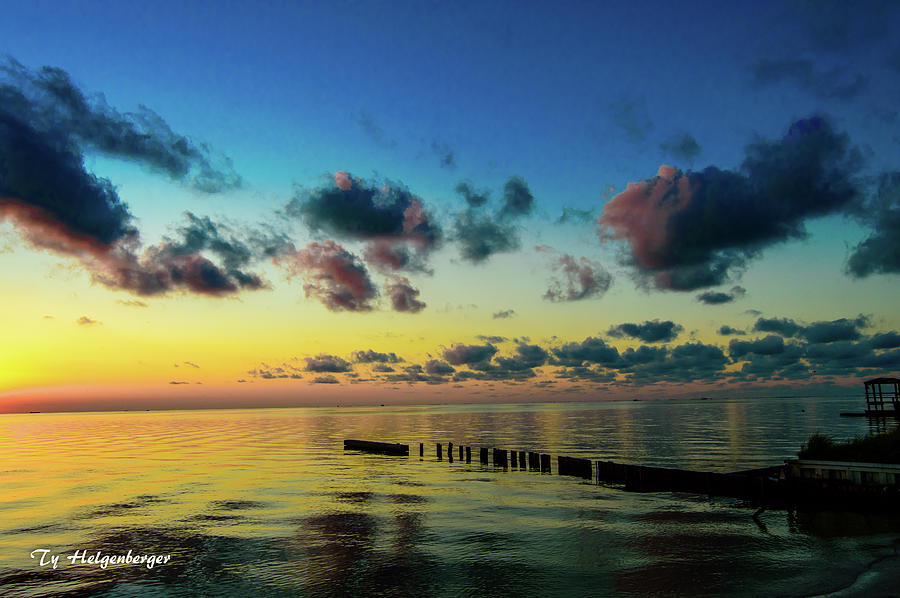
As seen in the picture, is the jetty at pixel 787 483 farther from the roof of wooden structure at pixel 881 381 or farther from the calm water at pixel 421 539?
the roof of wooden structure at pixel 881 381

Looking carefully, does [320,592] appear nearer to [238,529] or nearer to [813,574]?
[238,529]

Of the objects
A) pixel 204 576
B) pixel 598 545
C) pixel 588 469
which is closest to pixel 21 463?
pixel 204 576

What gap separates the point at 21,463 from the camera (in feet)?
203

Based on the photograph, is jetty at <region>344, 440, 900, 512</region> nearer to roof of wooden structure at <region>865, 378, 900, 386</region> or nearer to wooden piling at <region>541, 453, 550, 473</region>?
wooden piling at <region>541, 453, 550, 473</region>

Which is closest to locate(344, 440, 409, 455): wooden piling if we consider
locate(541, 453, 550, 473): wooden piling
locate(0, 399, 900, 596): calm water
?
locate(0, 399, 900, 596): calm water

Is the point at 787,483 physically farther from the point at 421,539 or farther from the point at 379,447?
the point at 379,447

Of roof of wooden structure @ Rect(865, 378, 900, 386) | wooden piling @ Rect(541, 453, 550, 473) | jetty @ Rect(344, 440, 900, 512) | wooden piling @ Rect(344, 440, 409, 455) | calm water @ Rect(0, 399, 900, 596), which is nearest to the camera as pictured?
calm water @ Rect(0, 399, 900, 596)

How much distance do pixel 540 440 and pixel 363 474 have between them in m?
38.0

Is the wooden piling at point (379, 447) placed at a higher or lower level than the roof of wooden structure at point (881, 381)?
lower

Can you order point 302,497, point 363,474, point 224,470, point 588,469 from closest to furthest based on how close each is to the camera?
1. point 302,497
2. point 588,469
3. point 363,474
4. point 224,470

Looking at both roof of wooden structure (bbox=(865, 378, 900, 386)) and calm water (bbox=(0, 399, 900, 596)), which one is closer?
calm water (bbox=(0, 399, 900, 596))

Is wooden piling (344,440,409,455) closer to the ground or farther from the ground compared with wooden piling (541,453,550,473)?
closer to the ground

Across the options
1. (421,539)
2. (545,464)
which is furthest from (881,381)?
(421,539)

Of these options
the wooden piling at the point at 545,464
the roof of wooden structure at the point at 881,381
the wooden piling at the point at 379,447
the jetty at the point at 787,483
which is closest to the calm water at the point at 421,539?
the jetty at the point at 787,483
